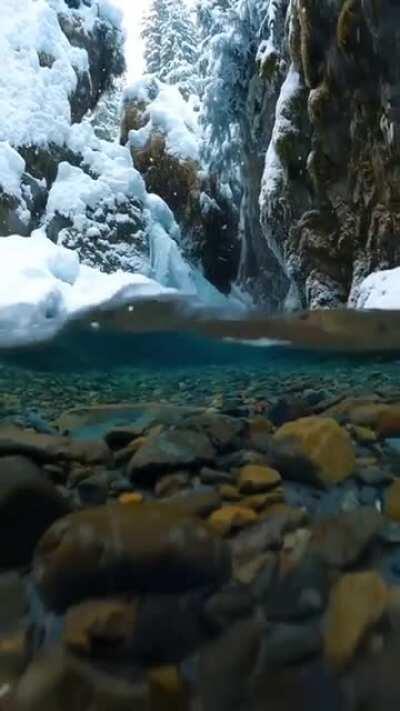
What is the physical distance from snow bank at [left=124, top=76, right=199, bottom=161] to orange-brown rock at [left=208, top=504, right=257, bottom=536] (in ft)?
69.3

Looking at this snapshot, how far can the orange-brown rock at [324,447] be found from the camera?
2.42 meters

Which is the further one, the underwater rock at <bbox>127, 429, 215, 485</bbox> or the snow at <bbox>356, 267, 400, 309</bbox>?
the snow at <bbox>356, 267, 400, 309</bbox>

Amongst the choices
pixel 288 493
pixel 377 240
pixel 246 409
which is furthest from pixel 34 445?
pixel 377 240

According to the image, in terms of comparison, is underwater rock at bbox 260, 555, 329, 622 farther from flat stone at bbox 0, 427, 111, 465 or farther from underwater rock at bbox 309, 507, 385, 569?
flat stone at bbox 0, 427, 111, 465

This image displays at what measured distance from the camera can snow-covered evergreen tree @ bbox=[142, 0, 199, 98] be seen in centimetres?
2967

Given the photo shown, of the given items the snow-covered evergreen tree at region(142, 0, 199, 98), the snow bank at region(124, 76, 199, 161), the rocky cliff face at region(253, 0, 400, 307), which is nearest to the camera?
the rocky cliff face at region(253, 0, 400, 307)

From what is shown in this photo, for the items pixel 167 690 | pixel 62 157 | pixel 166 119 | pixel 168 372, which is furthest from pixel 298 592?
pixel 166 119

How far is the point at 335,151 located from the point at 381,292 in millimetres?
4298

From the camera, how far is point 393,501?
221 cm

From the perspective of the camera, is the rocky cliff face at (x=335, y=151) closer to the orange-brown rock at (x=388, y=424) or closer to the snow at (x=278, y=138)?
the snow at (x=278, y=138)

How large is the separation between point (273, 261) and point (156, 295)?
4801mm

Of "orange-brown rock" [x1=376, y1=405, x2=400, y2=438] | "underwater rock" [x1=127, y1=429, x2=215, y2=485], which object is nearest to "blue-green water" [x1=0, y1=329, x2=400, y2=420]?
"orange-brown rock" [x1=376, y1=405, x2=400, y2=438]

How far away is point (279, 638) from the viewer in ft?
5.21

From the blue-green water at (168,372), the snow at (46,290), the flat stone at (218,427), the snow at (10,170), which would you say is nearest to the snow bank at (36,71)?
the snow at (10,170)
